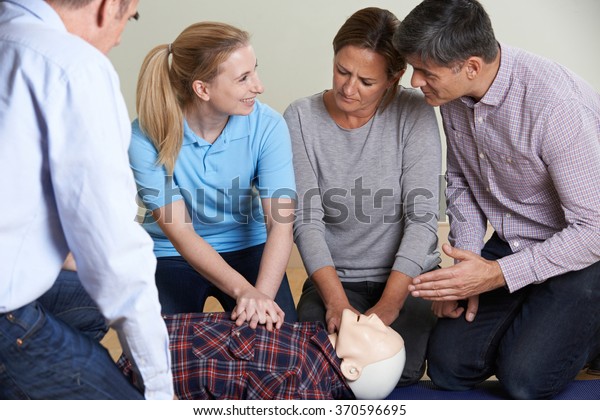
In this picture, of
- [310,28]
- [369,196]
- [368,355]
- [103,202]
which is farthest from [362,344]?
[310,28]

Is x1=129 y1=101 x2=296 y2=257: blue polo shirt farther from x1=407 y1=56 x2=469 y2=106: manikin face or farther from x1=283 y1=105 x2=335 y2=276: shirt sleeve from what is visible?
x1=407 y1=56 x2=469 y2=106: manikin face

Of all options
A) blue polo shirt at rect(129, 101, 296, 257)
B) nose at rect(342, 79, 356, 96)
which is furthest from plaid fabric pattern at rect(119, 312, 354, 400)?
nose at rect(342, 79, 356, 96)

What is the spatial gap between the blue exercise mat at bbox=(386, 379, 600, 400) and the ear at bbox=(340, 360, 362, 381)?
228 mm

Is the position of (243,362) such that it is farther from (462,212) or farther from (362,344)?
(462,212)

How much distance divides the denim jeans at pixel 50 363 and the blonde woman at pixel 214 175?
55cm

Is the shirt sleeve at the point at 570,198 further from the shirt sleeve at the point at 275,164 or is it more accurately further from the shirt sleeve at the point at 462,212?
the shirt sleeve at the point at 275,164

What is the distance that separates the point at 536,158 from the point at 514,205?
19cm

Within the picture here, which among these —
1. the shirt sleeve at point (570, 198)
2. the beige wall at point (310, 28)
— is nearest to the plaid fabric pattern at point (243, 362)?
the shirt sleeve at point (570, 198)

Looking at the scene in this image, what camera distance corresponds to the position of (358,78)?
2.07 m

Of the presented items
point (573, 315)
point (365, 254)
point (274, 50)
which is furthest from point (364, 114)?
point (274, 50)

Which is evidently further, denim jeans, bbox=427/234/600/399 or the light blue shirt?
denim jeans, bbox=427/234/600/399

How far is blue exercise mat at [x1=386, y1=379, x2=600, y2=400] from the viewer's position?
2.00 meters

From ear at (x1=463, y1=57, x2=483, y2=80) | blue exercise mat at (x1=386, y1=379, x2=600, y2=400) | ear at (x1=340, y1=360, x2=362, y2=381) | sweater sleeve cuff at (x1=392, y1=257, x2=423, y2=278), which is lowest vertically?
blue exercise mat at (x1=386, y1=379, x2=600, y2=400)
